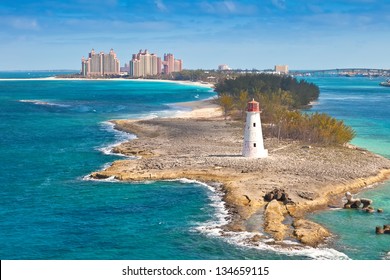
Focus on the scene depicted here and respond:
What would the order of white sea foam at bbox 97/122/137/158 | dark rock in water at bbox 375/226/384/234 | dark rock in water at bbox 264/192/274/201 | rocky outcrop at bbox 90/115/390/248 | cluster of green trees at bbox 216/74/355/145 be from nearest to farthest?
dark rock in water at bbox 375/226/384/234 < rocky outcrop at bbox 90/115/390/248 < dark rock in water at bbox 264/192/274/201 < white sea foam at bbox 97/122/137/158 < cluster of green trees at bbox 216/74/355/145

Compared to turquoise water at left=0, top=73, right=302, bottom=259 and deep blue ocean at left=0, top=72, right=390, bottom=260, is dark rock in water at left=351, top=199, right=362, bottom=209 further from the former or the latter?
turquoise water at left=0, top=73, right=302, bottom=259

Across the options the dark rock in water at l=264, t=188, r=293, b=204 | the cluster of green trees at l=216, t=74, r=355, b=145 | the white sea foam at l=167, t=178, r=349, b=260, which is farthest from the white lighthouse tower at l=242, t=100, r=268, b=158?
the white sea foam at l=167, t=178, r=349, b=260

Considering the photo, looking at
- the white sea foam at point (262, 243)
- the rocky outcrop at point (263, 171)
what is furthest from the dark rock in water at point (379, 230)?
the white sea foam at point (262, 243)

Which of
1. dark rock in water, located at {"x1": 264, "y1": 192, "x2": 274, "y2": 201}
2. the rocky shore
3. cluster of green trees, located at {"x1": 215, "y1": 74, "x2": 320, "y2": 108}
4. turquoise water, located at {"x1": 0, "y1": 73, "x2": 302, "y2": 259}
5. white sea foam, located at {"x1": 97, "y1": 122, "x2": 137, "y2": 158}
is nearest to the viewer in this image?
turquoise water, located at {"x1": 0, "y1": 73, "x2": 302, "y2": 259}

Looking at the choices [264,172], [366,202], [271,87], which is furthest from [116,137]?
[271,87]

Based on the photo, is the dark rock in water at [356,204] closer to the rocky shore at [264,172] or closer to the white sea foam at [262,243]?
the rocky shore at [264,172]

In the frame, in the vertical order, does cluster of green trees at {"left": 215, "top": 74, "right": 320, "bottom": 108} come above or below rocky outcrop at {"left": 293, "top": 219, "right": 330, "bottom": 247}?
above

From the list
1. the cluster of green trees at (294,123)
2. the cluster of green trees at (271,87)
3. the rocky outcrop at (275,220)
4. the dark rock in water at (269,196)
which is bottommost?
the rocky outcrop at (275,220)
